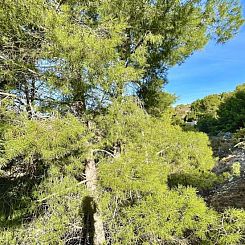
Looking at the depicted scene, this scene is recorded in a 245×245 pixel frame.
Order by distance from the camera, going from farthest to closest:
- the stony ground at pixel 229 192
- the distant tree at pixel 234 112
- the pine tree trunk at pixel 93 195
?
the distant tree at pixel 234 112 → the stony ground at pixel 229 192 → the pine tree trunk at pixel 93 195

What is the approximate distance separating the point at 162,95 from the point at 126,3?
5.36 ft

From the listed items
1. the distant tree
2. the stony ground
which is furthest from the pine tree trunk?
the distant tree

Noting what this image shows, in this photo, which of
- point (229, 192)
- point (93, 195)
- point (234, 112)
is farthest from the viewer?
point (234, 112)

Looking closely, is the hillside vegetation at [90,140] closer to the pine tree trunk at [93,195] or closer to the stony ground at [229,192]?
the pine tree trunk at [93,195]

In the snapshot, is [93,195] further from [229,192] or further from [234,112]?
[234,112]

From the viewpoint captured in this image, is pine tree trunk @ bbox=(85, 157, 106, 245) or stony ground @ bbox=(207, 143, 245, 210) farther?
stony ground @ bbox=(207, 143, 245, 210)

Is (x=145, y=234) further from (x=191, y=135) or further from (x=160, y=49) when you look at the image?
(x=160, y=49)

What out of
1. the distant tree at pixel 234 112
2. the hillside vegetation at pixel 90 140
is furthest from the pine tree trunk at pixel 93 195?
→ the distant tree at pixel 234 112

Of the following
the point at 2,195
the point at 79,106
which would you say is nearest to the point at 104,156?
the point at 79,106

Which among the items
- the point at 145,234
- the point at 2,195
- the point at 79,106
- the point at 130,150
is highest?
the point at 79,106

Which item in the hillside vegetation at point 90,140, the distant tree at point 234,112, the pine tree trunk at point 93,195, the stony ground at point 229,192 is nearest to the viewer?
the hillside vegetation at point 90,140

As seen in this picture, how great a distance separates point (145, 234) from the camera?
3107 mm

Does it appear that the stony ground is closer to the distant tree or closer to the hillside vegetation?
the hillside vegetation

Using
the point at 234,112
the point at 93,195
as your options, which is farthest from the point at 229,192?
the point at 234,112
